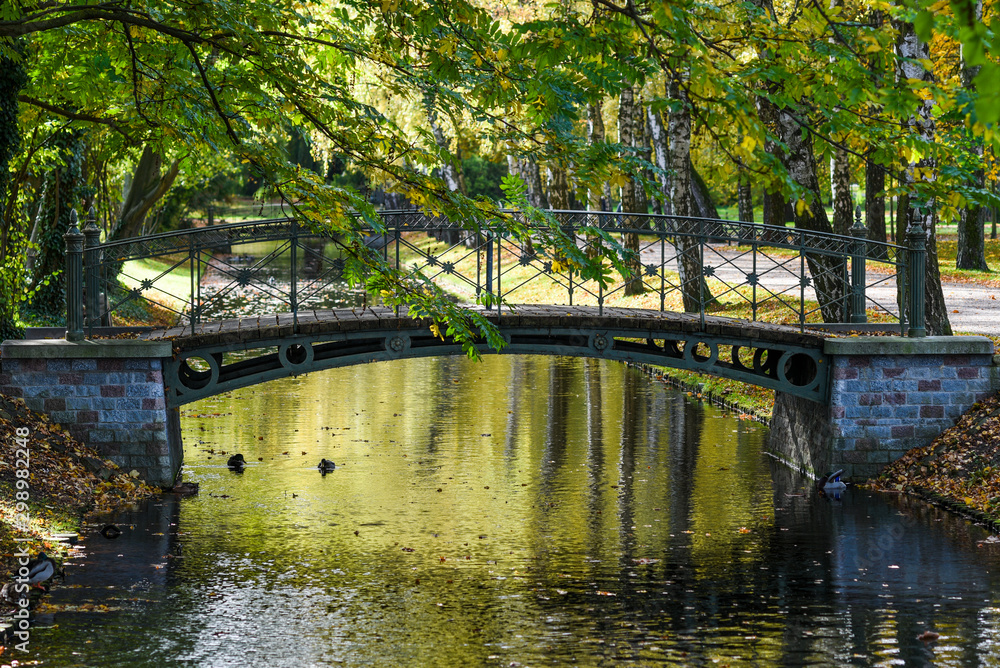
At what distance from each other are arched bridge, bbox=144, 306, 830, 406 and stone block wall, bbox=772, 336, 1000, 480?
36 centimetres

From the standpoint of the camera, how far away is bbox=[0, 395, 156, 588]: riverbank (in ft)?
36.6

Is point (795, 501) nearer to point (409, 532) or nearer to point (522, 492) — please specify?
point (522, 492)

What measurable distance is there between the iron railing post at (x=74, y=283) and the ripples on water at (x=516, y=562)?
232 centimetres

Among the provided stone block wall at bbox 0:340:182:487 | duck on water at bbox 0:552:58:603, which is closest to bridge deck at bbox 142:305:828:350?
stone block wall at bbox 0:340:182:487

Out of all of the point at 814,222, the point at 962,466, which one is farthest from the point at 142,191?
the point at 962,466

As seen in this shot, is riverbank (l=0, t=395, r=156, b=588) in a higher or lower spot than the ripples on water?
higher

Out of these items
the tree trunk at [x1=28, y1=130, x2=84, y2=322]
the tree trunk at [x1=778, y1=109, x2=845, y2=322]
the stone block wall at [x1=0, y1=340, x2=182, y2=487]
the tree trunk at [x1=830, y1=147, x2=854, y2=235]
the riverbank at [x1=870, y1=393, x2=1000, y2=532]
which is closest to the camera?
the riverbank at [x1=870, y1=393, x2=1000, y2=532]

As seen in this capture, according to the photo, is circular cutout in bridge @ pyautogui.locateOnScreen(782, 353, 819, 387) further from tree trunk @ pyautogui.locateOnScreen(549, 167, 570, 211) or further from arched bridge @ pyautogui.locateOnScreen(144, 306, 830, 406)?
tree trunk @ pyautogui.locateOnScreen(549, 167, 570, 211)

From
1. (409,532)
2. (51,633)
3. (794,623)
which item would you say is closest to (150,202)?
(409,532)

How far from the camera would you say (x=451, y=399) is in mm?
20172

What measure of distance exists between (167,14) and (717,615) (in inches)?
275

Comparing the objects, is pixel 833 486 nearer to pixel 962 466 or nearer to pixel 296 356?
pixel 962 466

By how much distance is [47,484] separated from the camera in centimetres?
1248

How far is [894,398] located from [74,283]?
10194mm
